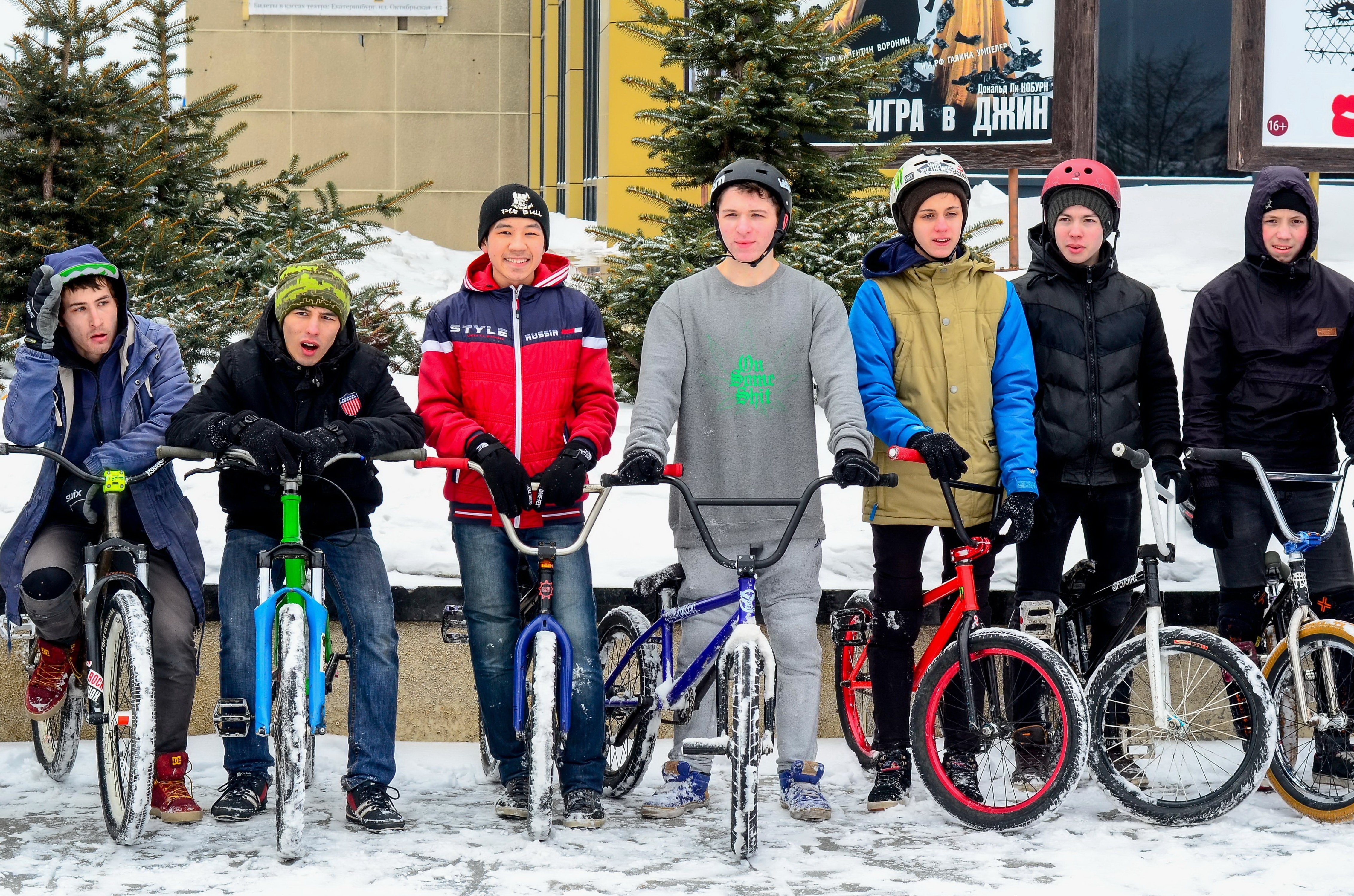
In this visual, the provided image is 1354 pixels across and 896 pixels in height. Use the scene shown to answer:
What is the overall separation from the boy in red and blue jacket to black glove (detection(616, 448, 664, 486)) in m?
0.38

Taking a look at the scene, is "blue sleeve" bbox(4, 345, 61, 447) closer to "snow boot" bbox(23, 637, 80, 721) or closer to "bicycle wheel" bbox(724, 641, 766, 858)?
"snow boot" bbox(23, 637, 80, 721)

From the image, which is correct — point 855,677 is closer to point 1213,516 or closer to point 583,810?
point 583,810

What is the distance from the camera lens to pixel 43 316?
4.76 meters

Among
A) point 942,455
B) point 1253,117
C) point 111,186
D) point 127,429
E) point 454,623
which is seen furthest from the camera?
point 1253,117

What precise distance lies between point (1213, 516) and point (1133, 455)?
0.64 m

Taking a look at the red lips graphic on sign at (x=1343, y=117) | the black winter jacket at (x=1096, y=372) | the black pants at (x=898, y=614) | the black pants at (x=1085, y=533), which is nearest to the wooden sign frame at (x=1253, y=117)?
the red lips graphic on sign at (x=1343, y=117)

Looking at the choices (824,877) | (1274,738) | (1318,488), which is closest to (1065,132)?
(1318,488)

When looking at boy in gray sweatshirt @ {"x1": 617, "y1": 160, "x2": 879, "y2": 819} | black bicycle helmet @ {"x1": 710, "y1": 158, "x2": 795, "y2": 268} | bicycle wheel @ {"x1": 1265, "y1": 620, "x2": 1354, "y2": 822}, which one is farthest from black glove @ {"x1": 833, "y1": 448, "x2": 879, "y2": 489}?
bicycle wheel @ {"x1": 1265, "y1": 620, "x2": 1354, "y2": 822}

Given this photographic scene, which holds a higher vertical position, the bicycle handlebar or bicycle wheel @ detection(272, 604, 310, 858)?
the bicycle handlebar

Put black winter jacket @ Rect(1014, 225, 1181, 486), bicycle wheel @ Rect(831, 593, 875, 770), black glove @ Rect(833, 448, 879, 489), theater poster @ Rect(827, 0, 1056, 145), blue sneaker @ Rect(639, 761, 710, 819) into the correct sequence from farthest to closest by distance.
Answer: theater poster @ Rect(827, 0, 1056, 145) < bicycle wheel @ Rect(831, 593, 875, 770) < black winter jacket @ Rect(1014, 225, 1181, 486) < blue sneaker @ Rect(639, 761, 710, 819) < black glove @ Rect(833, 448, 879, 489)

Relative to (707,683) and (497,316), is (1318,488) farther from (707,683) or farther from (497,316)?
(497,316)

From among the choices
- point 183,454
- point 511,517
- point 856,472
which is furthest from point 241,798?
point 856,472

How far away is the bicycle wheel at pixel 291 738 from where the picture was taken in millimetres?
4266

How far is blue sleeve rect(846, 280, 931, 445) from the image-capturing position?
4.85 m
